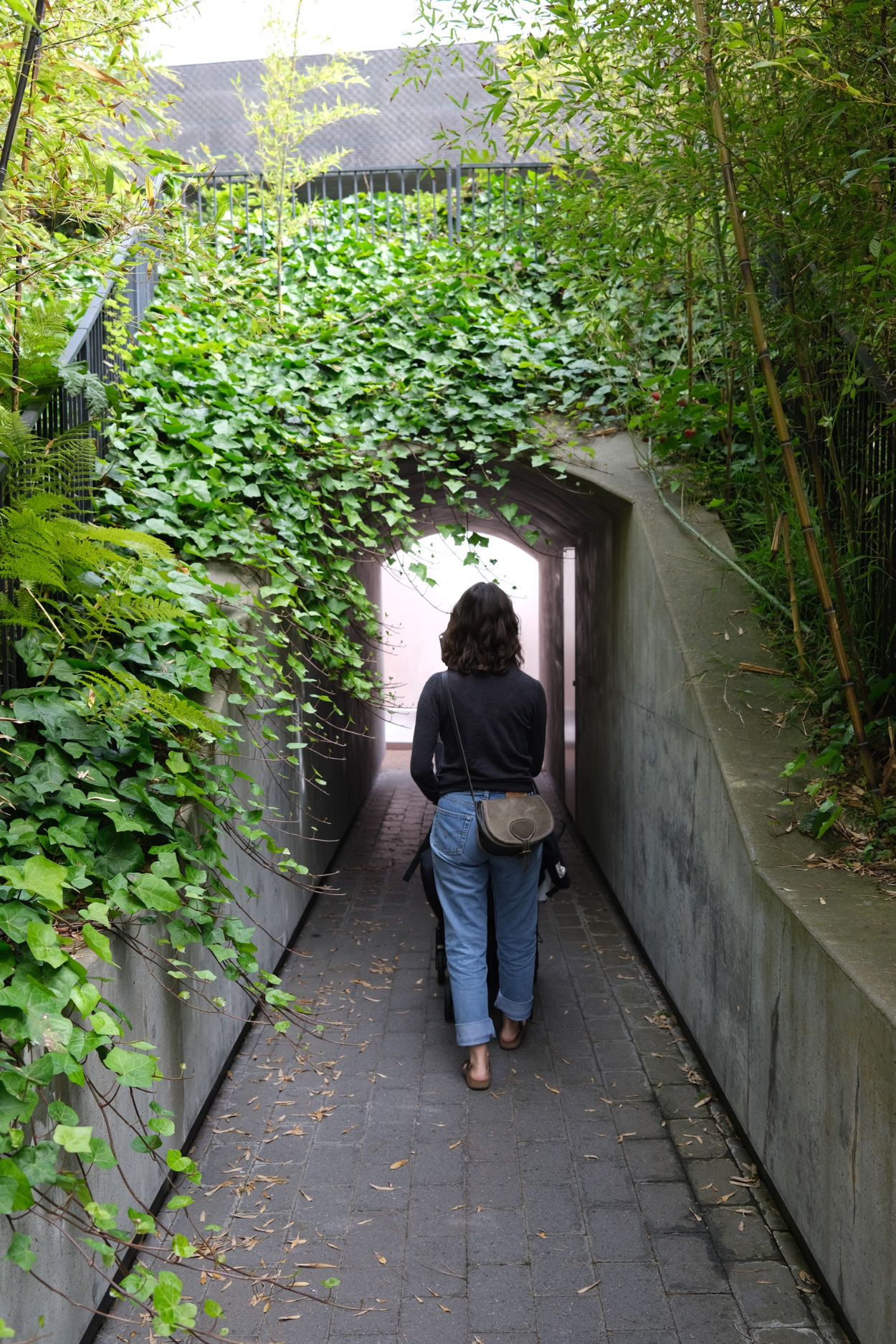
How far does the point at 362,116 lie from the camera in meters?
11.1

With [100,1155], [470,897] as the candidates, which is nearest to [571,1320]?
[100,1155]

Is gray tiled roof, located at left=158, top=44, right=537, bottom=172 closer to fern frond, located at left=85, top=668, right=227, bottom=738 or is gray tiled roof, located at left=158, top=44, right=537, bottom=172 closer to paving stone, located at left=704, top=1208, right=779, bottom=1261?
fern frond, located at left=85, top=668, right=227, bottom=738

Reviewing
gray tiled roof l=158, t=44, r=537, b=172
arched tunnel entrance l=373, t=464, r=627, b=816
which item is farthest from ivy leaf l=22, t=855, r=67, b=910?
gray tiled roof l=158, t=44, r=537, b=172

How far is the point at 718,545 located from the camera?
511cm

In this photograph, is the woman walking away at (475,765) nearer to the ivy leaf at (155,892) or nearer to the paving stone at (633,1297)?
the paving stone at (633,1297)

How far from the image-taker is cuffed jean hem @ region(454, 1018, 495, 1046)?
161 inches

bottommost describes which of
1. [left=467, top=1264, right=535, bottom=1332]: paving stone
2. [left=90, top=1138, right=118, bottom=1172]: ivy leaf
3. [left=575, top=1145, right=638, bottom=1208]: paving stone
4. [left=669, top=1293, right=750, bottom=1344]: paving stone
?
[left=575, top=1145, right=638, bottom=1208]: paving stone

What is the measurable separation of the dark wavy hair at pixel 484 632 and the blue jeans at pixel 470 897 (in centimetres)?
56

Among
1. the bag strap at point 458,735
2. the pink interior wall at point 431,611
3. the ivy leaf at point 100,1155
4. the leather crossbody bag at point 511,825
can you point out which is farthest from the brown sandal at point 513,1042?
the pink interior wall at point 431,611

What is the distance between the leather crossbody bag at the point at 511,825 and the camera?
3916 millimetres

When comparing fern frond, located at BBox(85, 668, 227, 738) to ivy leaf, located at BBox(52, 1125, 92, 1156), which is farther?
fern frond, located at BBox(85, 668, 227, 738)

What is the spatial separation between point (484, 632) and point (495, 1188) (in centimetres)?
213

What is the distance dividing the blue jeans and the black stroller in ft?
0.36

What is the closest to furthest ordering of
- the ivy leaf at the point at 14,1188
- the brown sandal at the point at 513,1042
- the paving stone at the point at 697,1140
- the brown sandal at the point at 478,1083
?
1. the ivy leaf at the point at 14,1188
2. the paving stone at the point at 697,1140
3. the brown sandal at the point at 478,1083
4. the brown sandal at the point at 513,1042
